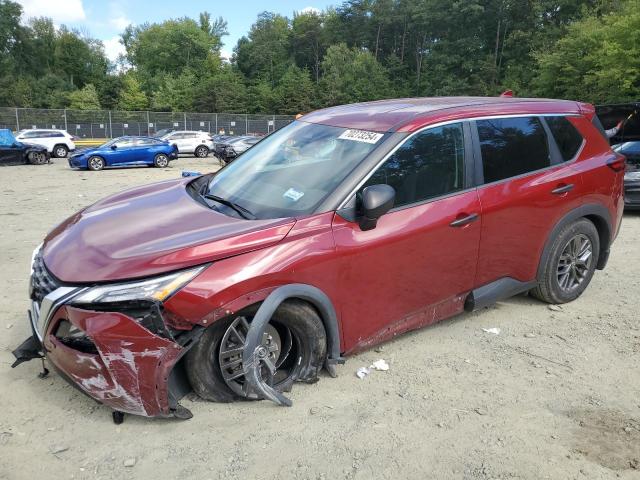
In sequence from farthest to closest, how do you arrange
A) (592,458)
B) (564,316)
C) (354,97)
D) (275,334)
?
(354,97) < (564,316) < (275,334) < (592,458)

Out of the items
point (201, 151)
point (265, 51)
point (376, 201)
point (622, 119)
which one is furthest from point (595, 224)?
point (265, 51)

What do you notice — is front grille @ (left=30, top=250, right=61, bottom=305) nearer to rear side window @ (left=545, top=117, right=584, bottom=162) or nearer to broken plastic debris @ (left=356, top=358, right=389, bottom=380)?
broken plastic debris @ (left=356, top=358, right=389, bottom=380)

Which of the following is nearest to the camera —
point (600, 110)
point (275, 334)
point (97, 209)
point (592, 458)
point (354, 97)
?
point (592, 458)

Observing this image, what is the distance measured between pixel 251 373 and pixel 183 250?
76cm

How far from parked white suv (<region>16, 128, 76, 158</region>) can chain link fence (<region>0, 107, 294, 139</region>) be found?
14935 mm

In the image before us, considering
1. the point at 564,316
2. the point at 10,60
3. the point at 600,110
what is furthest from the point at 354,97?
the point at 564,316

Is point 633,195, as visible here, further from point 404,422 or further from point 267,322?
point 267,322

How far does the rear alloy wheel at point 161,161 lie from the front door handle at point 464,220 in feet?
66.0

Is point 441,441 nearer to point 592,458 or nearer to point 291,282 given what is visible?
point 592,458

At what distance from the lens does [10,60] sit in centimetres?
8331

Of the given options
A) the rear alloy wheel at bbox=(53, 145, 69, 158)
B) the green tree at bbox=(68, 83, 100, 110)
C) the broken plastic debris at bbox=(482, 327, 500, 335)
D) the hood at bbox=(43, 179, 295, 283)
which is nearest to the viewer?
the hood at bbox=(43, 179, 295, 283)

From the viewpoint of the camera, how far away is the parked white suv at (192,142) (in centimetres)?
2898

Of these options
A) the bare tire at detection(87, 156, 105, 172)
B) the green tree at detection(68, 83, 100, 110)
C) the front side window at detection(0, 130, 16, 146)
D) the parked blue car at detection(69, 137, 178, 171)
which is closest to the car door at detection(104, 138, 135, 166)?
the parked blue car at detection(69, 137, 178, 171)

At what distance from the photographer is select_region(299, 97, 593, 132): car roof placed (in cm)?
347
